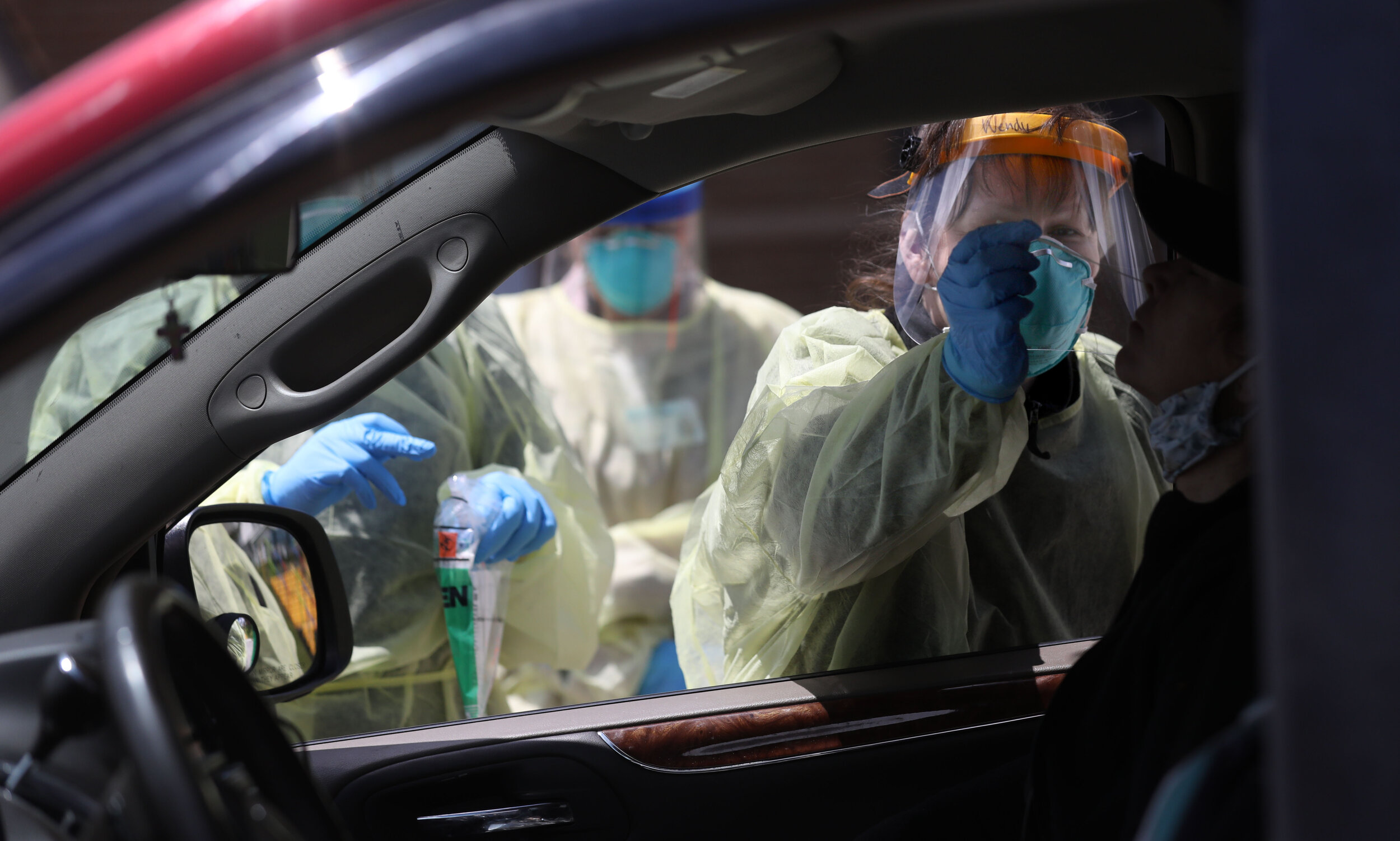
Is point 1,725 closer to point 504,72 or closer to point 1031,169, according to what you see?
point 504,72

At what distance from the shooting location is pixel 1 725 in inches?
31.4

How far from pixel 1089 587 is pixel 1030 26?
0.97 meters

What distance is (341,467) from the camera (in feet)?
6.75

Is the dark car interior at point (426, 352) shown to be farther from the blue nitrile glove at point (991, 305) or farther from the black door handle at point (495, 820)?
the blue nitrile glove at point (991, 305)

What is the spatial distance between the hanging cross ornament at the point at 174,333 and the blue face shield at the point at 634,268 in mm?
2402

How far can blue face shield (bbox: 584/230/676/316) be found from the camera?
3.59 m

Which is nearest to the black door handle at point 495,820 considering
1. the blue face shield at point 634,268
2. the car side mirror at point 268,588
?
the car side mirror at point 268,588

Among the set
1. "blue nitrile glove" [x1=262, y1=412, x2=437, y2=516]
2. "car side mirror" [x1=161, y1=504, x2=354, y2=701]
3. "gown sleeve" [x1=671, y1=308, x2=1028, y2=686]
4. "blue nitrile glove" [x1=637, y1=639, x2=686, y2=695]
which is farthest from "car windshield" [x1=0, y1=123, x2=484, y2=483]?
"blue nitrile glove" [x1=637, y1=639, x2=686, y2=695]

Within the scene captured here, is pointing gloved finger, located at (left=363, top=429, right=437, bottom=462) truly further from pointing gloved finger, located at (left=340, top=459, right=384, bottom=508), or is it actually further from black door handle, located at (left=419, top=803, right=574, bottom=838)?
black door handle, located at (left=419, top=803, right=574, bottom=838)

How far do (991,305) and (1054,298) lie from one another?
0.38 feet

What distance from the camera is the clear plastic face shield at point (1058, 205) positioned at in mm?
1461

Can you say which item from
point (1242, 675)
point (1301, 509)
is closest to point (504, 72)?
point (1301, 509)

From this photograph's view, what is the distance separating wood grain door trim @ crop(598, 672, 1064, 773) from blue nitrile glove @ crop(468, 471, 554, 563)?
815 mm

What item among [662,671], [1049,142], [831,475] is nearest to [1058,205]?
[1049,142]
